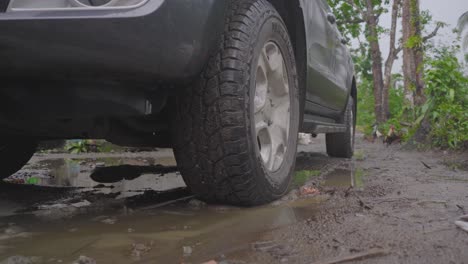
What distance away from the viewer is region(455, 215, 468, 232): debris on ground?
1339 millimetres

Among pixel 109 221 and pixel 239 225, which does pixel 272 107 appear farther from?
pixel 109 221

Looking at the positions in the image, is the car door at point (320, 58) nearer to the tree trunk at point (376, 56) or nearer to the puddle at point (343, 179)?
A: the puddle at point (343, 179)

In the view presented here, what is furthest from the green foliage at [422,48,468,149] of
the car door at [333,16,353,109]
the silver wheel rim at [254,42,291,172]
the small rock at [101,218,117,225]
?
the small rock at [101,218,117,225]

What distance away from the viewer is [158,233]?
4.79 feet

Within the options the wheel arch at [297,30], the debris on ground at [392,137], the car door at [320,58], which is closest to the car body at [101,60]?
the wheel arch at [297,30]

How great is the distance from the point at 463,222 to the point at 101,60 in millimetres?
1253

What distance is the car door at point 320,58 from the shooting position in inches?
101

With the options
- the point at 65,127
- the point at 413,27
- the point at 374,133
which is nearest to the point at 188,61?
the point at 65,127

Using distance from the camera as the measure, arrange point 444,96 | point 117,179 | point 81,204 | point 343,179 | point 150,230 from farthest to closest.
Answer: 1. point 444,96
2. point 117,179
3. point 343,179
4. point 81,204
5. point 150,230

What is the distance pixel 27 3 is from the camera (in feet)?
4.50

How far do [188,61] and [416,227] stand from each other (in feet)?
3.03

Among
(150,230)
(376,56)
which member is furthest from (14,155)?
(376,56)

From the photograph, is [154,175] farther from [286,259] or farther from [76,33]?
[286,259]

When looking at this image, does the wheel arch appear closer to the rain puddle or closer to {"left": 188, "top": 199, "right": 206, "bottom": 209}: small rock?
the rain puddle
